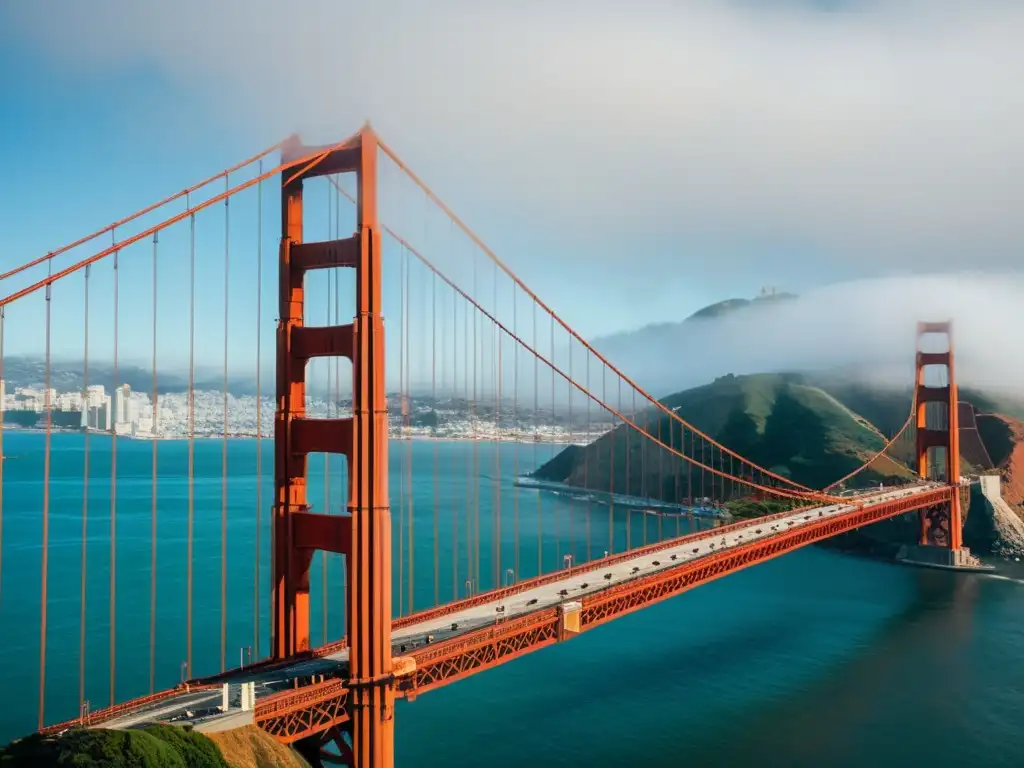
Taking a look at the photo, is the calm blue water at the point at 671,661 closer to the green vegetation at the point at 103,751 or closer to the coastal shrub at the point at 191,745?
the coastal shrub at the point at 191,745

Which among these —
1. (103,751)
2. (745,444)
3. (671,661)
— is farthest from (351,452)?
(745,444)

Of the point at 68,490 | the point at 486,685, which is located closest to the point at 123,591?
the point at 486,685

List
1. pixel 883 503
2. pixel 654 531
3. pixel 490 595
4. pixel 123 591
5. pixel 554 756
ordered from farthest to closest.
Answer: pixel 654 531 → pixel 883 503 → pixel 123 591 → pixel 490 595 → pixel 554 756

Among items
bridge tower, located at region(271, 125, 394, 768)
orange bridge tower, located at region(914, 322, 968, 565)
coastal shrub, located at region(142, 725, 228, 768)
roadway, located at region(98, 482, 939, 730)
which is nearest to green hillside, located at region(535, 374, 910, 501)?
orange bridge tower, located at region(914, 322, 968, 565)

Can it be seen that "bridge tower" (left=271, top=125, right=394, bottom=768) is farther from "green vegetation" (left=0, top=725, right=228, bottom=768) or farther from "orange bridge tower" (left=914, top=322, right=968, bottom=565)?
"orange bridge tower" (left=914, top=322, right=968, bottom=565)

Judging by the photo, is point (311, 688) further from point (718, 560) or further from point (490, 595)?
point (718, 560)

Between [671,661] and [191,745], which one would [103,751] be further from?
[671,661]
